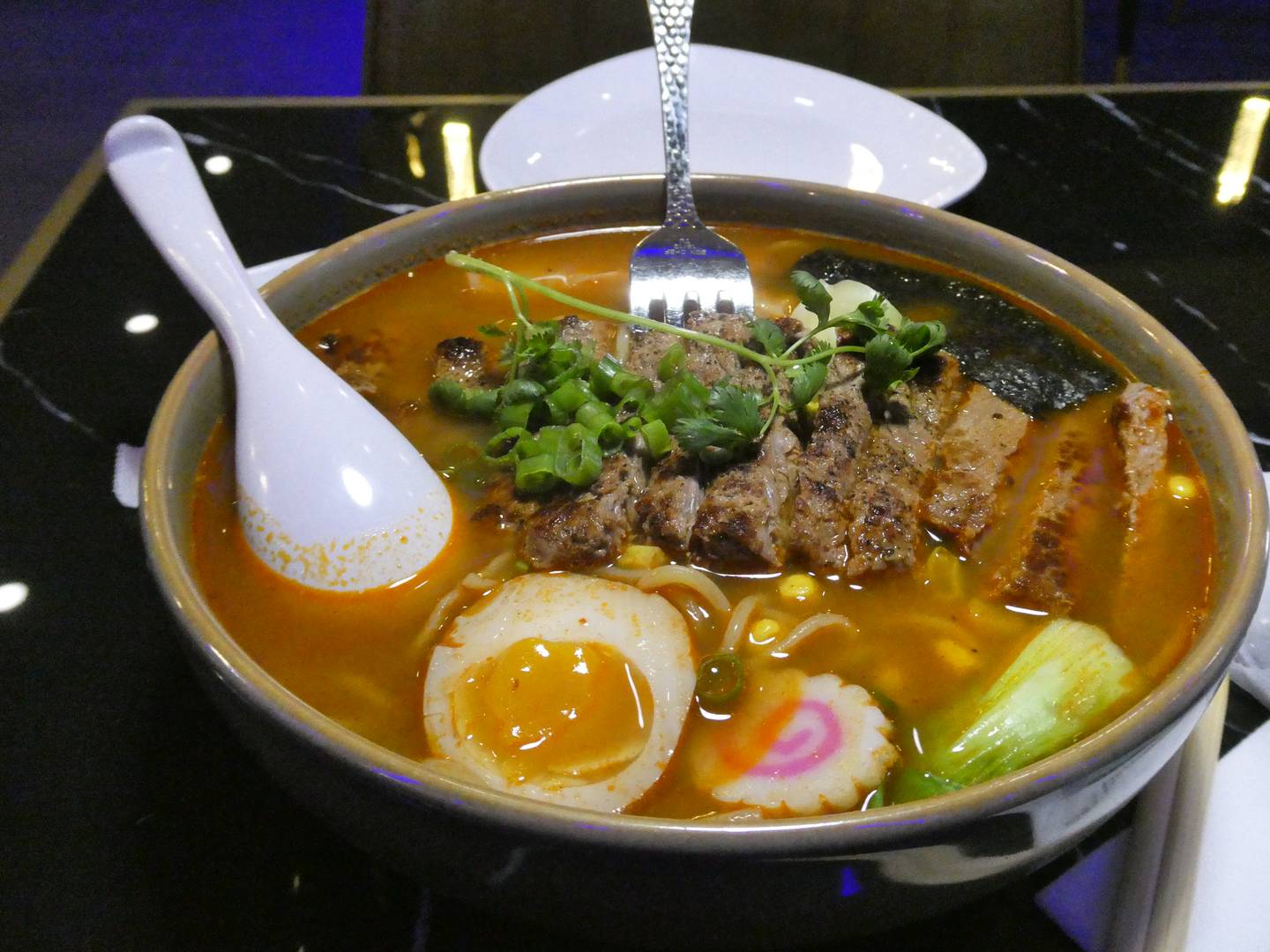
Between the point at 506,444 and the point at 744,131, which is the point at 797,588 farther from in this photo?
the point at 744,131

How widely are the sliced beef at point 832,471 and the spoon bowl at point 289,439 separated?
1.72 ft

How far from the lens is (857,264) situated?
1846 millimetres

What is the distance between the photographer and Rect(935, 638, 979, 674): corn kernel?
1.30 metres

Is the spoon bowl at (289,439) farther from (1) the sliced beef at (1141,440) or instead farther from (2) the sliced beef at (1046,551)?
(1) the sliced beef at (1141,440)

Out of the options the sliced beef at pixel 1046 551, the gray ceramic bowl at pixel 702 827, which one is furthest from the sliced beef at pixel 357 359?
the sliced beef at pixel 1046 551

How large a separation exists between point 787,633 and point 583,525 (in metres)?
0.32

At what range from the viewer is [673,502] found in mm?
1415

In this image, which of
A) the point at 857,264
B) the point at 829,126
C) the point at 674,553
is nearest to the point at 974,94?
the point at 829,126

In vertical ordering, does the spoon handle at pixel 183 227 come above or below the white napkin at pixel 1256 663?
above

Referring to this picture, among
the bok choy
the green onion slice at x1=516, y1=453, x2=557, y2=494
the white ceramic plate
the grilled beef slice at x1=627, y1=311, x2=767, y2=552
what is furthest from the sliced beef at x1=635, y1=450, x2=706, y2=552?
the white ceramic plate

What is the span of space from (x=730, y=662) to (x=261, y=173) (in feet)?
6.34

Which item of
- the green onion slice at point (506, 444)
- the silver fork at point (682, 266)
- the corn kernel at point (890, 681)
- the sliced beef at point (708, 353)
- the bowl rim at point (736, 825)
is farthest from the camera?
the silver fork at point (682, 266)

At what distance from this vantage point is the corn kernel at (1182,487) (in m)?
1.43

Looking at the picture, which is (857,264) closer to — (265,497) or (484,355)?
(484,355)
